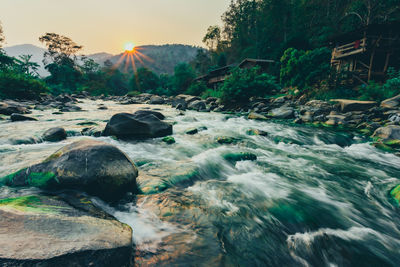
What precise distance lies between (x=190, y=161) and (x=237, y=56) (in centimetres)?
5588

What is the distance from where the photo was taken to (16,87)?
16578mm

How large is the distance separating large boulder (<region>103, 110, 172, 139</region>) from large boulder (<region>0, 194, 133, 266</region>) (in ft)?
12.6

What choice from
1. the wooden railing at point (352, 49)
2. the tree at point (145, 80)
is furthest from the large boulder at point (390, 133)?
the tree at point (145, 80)

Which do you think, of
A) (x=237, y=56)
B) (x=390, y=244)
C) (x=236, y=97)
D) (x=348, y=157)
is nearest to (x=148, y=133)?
(x=390, y=244)

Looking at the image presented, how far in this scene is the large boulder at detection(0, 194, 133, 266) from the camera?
1095 millimetres

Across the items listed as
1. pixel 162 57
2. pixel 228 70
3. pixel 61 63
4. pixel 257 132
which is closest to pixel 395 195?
pixel 257 132

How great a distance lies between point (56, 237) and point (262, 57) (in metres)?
43.5

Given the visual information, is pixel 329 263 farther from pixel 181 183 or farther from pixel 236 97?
pixel 236 97

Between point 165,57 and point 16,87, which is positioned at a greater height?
point 165,57

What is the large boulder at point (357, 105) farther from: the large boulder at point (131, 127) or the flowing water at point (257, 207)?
the large boulder at point (131, 127)

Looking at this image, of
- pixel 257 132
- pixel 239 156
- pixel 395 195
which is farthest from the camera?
pixel 257 132

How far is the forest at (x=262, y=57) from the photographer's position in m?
14.5

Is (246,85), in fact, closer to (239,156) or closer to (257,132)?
(257,132)

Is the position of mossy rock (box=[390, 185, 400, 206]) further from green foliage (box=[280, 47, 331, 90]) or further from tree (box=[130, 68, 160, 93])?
tree (box=[130, 68, 160, 93])
